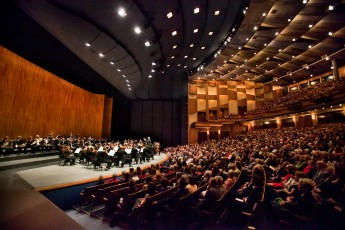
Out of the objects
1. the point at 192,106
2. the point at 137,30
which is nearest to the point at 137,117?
the point at 192,106

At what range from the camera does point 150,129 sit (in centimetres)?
1823

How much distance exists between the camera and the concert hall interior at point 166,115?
9.11ft

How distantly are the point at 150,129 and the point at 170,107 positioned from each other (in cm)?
282

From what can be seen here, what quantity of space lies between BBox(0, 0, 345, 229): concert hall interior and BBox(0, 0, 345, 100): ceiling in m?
0.06

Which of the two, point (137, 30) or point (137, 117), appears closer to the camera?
point (137, 30)

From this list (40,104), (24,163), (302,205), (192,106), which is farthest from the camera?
(192,106)

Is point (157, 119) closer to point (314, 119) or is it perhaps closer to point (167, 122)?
point (167, 122)

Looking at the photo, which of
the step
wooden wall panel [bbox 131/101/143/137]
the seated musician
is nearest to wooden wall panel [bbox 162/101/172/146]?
wooden wall panel [bbox 131/101/143/137]

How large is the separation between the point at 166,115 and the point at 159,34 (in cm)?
1137

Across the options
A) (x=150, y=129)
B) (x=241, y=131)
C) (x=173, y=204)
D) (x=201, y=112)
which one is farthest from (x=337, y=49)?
(x=173, y=204)

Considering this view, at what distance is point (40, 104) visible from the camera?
993cm

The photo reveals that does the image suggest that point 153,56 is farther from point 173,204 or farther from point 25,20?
point 173,204

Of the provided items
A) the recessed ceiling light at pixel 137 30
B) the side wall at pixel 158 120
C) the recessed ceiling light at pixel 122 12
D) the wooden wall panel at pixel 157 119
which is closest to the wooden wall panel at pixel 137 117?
the side wall at pixel 158 120

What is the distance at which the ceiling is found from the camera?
18.8ft
